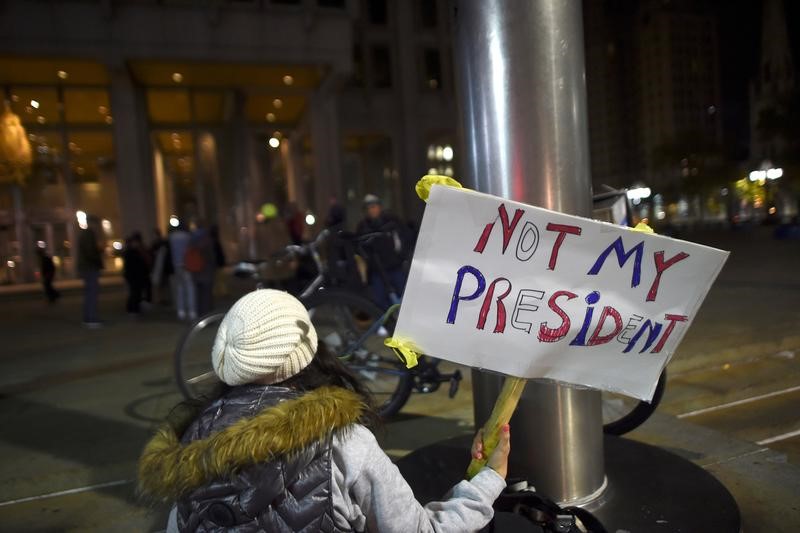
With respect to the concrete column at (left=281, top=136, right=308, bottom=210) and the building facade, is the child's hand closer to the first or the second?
the building facade

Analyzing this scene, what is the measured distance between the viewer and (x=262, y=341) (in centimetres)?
149

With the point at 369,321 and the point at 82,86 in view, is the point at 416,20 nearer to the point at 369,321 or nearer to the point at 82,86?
the point at 82,86

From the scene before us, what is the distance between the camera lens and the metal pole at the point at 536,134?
8.21 ft

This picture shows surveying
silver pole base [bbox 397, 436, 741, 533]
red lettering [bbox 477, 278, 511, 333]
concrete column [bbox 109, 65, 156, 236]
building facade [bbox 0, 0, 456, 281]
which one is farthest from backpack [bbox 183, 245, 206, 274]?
concrete column [bbox 109, 65, 156, 236]

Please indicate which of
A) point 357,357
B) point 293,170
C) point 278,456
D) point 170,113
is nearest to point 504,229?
point 278,456

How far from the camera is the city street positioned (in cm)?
340

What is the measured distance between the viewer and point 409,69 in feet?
94.1

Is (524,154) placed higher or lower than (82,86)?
lower

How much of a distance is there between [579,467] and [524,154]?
145 centimetres

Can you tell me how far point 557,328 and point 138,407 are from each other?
4216 millimetres

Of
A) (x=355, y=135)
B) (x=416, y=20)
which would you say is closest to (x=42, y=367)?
(x=355, y=135)

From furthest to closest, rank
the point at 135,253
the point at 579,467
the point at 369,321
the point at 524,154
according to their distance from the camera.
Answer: the point at 135,253 → the point at 369,321 → the point at 579,467 → the point at 524,154

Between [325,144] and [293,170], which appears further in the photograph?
[293,170]

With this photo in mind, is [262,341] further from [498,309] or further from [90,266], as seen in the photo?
[90,266]
